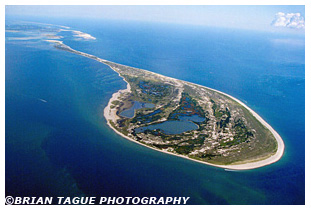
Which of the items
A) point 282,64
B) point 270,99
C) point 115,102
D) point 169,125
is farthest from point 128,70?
point 282,64

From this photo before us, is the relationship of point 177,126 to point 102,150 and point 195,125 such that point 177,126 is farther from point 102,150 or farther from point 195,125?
point 102,150

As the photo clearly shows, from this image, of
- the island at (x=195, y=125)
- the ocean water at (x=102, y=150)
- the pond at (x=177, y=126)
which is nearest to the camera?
the ocean water at (x=102, y=150)

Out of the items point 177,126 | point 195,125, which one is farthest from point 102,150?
point 195,125

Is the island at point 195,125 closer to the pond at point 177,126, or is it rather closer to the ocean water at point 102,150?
the pond at point 177,126

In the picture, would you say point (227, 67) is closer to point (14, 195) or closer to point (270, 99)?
point (270, 99)

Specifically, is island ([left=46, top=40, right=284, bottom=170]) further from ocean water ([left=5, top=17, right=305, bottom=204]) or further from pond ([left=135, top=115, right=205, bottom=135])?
ocean water ([left=5, top=17, right=305, bottom=204])

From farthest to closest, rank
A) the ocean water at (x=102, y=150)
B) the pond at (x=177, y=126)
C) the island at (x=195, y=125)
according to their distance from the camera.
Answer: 1. the pond at (x=177, y=126)
2. the island at (x=195, y=125)
3. the ocean water at (x=102, y=150)

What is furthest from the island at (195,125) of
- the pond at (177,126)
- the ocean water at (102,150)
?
the ocean water at (102,150)

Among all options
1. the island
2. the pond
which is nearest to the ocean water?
the island
